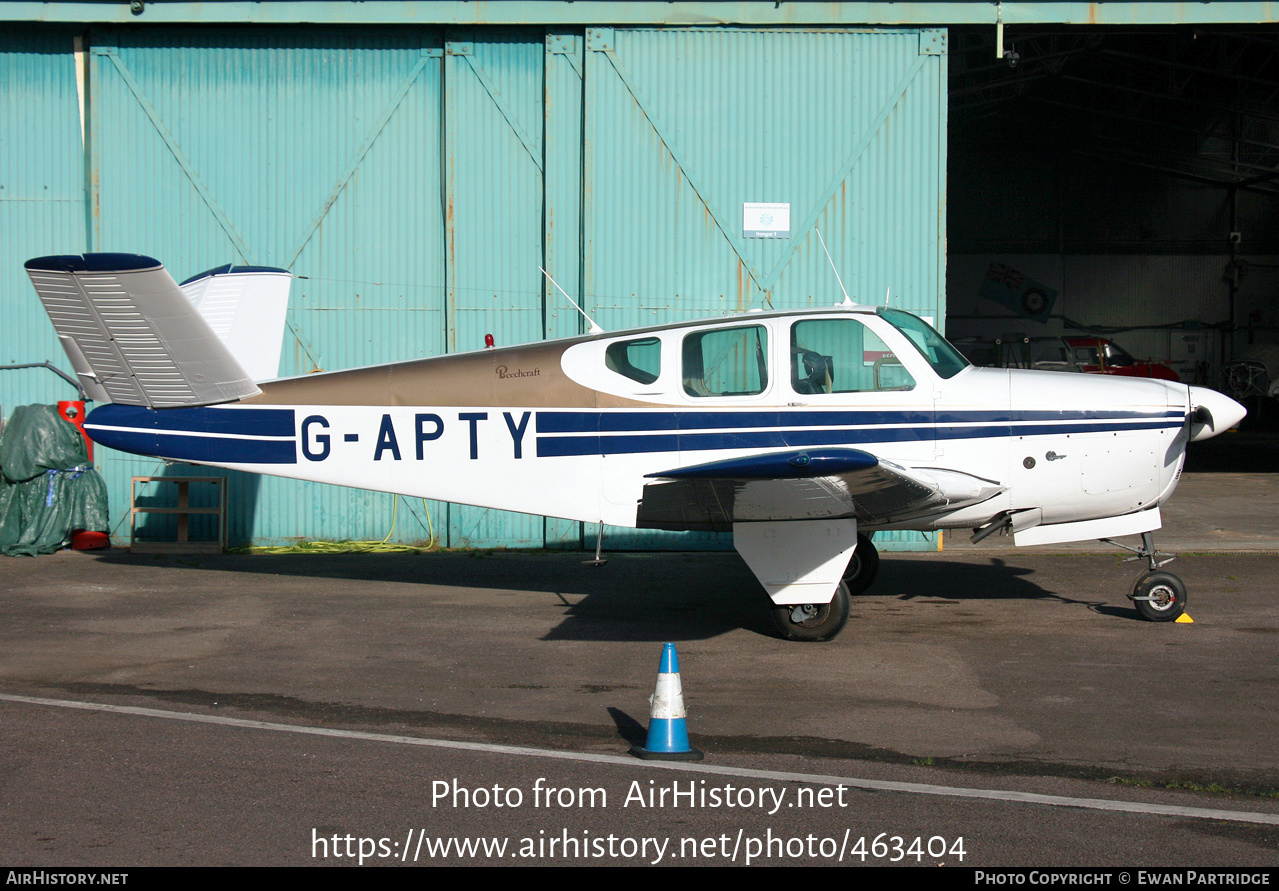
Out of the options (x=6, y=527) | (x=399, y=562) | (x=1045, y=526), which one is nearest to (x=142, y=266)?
(x=399, y=562)

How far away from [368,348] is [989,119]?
83.4 ft

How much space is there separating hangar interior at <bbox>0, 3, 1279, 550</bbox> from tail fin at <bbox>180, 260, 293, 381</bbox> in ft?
8.63

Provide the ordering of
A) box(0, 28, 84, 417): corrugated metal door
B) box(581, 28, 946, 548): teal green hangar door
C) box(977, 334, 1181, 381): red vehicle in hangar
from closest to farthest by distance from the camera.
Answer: box(581, 28, 946, 548): teal green hangar door < box(0, 28, 84, 417): corrugated metal door < box(977, 334, 1181, 381): red vehicle in hangar

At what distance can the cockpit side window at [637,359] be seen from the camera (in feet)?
25.8

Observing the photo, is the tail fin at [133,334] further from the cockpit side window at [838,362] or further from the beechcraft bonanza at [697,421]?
the cockpit side window at [838,362]

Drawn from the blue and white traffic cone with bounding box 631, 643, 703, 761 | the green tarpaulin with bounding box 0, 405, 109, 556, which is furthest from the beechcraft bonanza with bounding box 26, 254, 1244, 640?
the green tarpaulin with bounding box 0, 405, 109, 556

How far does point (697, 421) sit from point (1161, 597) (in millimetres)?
3689

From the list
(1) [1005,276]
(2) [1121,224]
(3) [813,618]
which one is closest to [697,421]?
(3) [813,618]

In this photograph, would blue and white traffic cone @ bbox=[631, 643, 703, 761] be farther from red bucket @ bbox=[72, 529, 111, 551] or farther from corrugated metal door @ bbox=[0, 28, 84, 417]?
corrugated metal door @ bbox=[0, 28, 84, 417]

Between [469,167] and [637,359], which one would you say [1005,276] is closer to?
[469,167]

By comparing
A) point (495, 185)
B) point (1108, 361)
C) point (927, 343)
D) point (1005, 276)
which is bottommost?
point (927, 343)

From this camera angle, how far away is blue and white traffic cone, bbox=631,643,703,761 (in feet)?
16.9

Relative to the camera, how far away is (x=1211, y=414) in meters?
7.56

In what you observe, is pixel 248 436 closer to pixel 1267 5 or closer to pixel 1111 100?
pixel 1267 5
